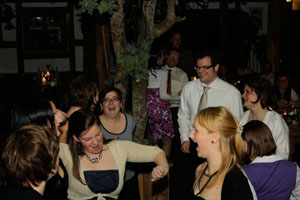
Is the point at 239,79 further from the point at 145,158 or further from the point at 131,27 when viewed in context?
the point at 145,158

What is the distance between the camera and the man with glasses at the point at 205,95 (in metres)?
3.67

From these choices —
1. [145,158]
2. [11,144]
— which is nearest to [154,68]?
[145,158]

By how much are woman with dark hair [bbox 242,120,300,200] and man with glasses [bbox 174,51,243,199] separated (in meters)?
1.11

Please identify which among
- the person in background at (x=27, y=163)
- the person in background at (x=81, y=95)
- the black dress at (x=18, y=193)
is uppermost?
the person in background at (x=81, y=95)

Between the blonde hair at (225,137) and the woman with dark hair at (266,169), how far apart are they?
41cm

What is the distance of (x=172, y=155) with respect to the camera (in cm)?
575

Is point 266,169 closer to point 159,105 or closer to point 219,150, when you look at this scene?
point 219,150

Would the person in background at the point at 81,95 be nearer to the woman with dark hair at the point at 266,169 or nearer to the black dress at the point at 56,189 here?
the black dress at the point at 56,189

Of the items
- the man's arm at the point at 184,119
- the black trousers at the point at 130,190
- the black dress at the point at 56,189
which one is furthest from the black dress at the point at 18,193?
the man's arm at the point at 184,119

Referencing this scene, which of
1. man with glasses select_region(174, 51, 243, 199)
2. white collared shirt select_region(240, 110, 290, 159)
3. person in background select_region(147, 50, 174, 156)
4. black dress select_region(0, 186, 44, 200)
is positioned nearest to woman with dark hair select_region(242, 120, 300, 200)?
white collared shirt select_region(240, 110, 290, 159)

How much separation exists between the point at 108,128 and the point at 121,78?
1.42ft

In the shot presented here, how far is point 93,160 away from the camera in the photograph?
101 inches

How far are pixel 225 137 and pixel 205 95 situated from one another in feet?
5.35

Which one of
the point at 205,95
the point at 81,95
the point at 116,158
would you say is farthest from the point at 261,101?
the point at 81,95
